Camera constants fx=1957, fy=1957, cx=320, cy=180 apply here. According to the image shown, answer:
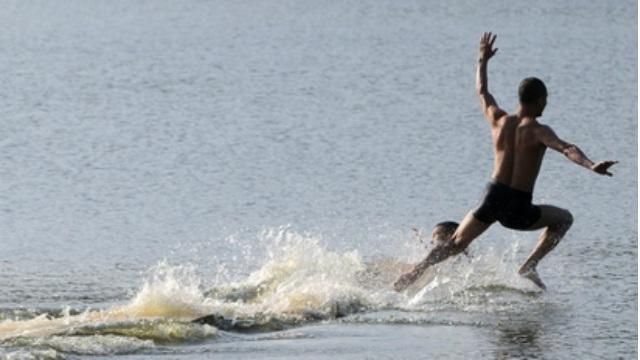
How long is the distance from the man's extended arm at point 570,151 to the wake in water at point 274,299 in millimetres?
1207

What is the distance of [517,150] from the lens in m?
13.7

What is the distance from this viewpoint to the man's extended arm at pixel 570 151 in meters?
12.4

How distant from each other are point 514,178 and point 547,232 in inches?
24.9

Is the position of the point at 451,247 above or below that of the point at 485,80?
below

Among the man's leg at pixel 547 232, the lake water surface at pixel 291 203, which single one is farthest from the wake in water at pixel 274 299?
the man's leg at pixel 547 232

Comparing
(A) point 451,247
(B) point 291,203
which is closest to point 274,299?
(A) point 451,247

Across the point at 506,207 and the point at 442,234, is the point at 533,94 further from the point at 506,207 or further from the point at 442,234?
the point at 442,234

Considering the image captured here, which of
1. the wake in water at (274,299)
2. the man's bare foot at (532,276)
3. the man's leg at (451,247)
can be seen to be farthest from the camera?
the man's bare foot at (532,276)

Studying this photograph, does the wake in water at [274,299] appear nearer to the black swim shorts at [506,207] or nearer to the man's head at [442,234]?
the man's head at [442,234]

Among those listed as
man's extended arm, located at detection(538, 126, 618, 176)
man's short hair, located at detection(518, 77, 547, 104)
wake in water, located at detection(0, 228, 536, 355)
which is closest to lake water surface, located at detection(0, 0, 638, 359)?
wake in water, located at detection(0, 228, 536, 355)

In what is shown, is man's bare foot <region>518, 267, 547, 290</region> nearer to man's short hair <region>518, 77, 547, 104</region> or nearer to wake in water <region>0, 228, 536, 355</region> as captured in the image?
wake in water <region>0, 228, 536, 355</region>

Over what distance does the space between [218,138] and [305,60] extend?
39.8ft

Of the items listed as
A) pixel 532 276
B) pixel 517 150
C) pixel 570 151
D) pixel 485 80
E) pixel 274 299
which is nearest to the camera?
pixel 570 151

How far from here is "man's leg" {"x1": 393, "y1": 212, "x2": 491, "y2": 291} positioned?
13867 mm
